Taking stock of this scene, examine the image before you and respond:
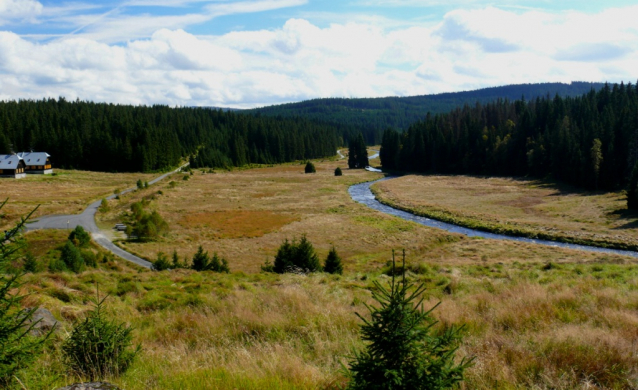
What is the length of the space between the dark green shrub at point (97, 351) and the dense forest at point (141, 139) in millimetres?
107824

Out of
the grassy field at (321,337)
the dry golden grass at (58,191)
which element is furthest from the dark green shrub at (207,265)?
the dry golden grass at (58,191)

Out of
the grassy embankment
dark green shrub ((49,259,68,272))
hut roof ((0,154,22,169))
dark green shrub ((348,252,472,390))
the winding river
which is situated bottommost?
the winding river

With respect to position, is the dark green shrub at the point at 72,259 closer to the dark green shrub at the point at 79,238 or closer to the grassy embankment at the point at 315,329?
the grassy embankment at the point at 315,329

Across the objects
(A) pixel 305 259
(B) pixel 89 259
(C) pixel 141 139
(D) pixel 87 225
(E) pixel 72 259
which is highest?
(C) pixel 141 139

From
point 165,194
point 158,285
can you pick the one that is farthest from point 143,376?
point 165,194

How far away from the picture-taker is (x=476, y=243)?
37844mm

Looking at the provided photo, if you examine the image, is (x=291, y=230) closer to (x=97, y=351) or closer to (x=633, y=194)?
(x=97, y=351)

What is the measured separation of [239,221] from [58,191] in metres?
40.6

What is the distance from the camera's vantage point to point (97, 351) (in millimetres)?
6004

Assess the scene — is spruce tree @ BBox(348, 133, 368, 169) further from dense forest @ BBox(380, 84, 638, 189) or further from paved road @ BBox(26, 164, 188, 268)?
paved road @ BBox(26, 164, 188, 268)

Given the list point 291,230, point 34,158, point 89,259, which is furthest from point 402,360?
point 34,158

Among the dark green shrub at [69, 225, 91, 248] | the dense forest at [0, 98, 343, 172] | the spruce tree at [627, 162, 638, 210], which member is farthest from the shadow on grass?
the dense forest at [0, 98, 343, 172]

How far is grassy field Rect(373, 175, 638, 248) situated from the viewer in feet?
136

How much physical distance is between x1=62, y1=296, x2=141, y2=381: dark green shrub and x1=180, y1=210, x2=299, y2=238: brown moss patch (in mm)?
36995
